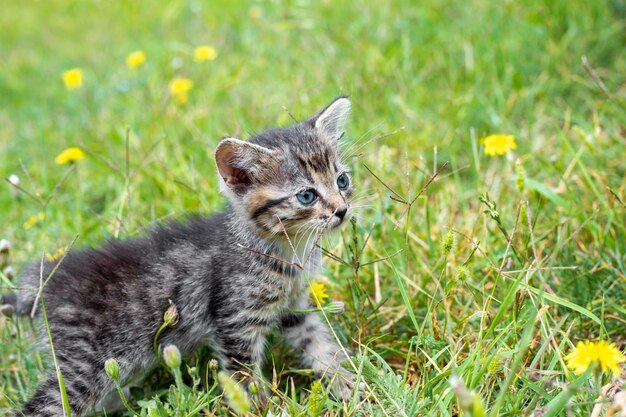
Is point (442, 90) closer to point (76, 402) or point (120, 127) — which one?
point (120, 127)

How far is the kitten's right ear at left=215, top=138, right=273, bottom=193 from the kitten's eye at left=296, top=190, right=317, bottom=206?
0.78 ft

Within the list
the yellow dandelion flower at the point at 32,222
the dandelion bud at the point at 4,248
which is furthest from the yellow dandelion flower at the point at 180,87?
the dandelion bud at the point at 4,248

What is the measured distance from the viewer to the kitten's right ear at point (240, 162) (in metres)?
3.37

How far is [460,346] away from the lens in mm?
3188

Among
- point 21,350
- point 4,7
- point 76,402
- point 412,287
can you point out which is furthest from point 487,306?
point 4,7

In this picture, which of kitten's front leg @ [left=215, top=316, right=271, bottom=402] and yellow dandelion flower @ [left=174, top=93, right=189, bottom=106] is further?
yellow dandelion flower @ [left=174, top=93, right=189, bottom=106]

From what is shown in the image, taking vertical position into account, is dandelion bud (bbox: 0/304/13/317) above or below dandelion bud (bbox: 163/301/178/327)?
above

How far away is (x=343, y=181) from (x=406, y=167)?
0.52 m

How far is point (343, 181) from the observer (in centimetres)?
368

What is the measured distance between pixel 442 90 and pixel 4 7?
1024cm

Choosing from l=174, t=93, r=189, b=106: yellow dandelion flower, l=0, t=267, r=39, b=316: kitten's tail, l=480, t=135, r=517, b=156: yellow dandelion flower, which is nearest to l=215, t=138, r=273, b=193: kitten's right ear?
l=0, t=267, r=39, b=316: kitten's tail

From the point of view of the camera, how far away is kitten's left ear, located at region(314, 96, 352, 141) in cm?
373

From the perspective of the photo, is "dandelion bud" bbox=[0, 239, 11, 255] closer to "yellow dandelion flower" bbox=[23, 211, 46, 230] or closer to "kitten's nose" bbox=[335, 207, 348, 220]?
"yellow dandelion flower" bbox=[23, 211, 46, 230]

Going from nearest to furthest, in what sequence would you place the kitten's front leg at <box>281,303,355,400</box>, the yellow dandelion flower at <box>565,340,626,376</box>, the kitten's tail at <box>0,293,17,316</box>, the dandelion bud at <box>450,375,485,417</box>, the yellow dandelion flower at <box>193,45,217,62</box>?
the dandelion bud at <box>450,375,485,417</box> < the yellow dandelion flower at <box>565,340,626,376</box> < the kitten's front leg at <box>281,303,355,400</box> < the kitten's tail at <box>0,293,17,316</box> < the yellow dandelion flower at <box>193,45,217,62</box>
